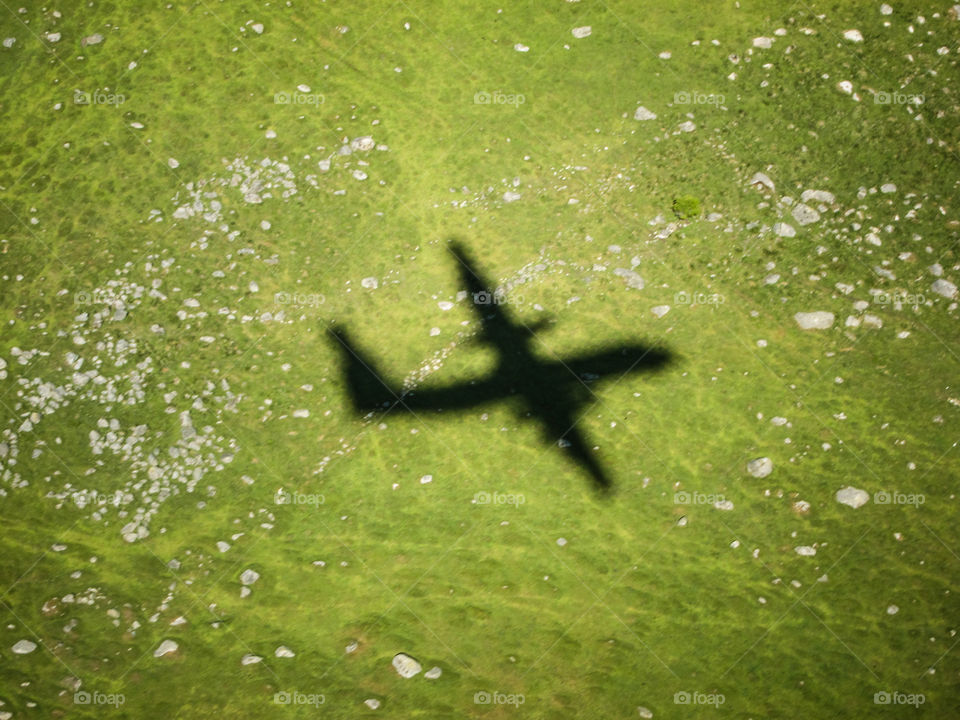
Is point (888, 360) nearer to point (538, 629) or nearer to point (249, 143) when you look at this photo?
point (538, 629)

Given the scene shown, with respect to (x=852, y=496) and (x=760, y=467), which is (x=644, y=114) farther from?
(x=852, y=496)

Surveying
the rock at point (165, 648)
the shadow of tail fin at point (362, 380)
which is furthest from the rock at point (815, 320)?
the rock at point (165, 648)

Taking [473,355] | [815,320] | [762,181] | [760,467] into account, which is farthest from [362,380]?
[762,181]

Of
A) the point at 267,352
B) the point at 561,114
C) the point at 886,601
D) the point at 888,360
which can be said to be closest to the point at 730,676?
the point at 886,601

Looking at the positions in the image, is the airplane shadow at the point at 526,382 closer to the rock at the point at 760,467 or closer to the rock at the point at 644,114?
the rock at the point at 760,467

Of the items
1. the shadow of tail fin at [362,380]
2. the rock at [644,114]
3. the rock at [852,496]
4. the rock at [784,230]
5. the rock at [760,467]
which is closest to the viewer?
the rock at [852,496]

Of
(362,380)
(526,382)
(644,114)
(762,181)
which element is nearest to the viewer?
(526,382)

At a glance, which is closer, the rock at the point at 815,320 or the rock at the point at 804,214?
the rock at the point at 815,320
